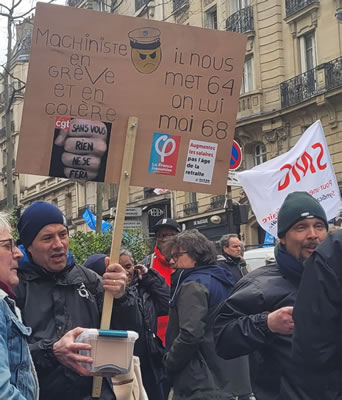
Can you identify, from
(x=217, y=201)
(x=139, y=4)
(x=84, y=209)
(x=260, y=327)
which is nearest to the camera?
(x=260, y=327)

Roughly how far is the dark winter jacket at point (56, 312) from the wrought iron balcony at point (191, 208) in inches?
1034

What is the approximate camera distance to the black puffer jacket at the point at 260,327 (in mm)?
3090

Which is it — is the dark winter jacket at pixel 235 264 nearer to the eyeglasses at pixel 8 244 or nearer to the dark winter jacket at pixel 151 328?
the dark winter jacket at pixel 151 328

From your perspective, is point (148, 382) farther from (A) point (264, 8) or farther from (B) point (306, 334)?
(A) point (264, 8)

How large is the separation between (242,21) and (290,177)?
20.1 metres

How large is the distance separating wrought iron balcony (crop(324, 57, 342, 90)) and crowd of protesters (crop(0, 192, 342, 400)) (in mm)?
19317

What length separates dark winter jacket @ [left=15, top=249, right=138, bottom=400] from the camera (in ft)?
10.5

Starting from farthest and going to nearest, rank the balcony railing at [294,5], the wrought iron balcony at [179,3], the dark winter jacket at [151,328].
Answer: the wrought iron balcony at [179,3] < the balcony railing at [294,5] < the dark winter jacket at [151,328]

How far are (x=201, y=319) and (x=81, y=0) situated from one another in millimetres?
36320

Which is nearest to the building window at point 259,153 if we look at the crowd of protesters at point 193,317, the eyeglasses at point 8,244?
the crowd of protesters at point 193,317

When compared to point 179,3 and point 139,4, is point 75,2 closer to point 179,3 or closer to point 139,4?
point 139,4

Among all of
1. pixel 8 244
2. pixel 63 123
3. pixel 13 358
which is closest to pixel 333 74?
pixel 63 123

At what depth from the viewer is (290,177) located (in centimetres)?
822

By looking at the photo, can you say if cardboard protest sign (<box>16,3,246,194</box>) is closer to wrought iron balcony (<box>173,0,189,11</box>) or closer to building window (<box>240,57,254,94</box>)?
building window (<box>240,57,254,94</box>)
